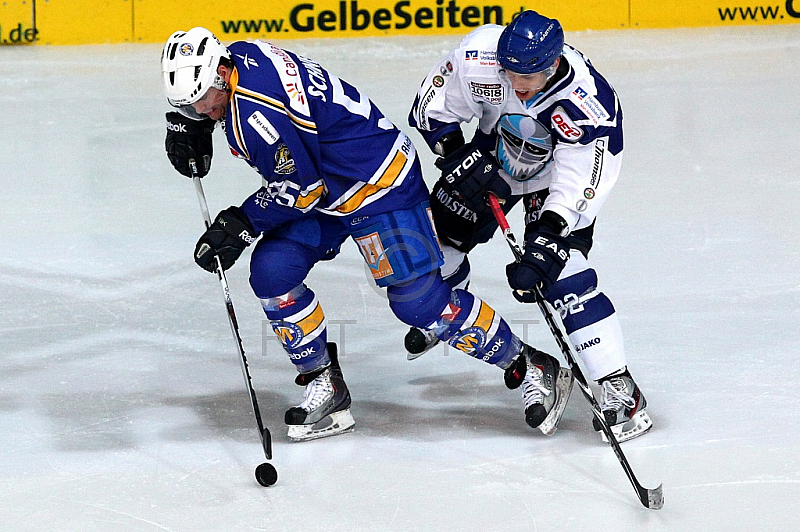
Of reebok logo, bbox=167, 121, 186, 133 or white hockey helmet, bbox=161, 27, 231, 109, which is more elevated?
white hockey helmet, bbox=161, 27, 231, 109

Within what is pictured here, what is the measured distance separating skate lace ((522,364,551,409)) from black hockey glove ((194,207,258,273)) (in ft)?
2.94

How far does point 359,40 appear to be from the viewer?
354 inches

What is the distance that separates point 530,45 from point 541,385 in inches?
38.9

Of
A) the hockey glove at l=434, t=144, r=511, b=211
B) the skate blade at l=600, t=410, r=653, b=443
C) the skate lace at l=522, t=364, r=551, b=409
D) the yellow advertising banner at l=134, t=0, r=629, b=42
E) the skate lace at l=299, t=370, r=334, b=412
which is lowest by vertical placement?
the yellow advertising banner at l=134, t=0, r=629, b=42

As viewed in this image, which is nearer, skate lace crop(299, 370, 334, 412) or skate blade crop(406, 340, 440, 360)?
skate lace crop(299, 370, 334, 412)

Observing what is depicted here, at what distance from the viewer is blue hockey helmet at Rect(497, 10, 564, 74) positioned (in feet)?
9.84

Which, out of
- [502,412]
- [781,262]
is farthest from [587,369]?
[781,262]

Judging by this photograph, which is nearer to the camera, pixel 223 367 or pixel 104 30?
pixel 223 367

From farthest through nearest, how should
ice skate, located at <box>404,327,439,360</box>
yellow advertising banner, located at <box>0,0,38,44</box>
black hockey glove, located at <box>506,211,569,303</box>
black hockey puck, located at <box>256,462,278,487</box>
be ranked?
yellow advertising banner, located at <box>0,0,38,44</box> → ice skate, located at <box>404,327,439,360</box> → black hockey glove, located at <box>506,211,569,303</box> → black hockey puck, located at <box>256,462,278,487</box>

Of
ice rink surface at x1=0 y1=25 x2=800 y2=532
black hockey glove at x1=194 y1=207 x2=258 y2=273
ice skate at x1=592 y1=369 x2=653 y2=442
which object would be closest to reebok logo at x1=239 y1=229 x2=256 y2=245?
black hockey glove at x1=194 y1=207 x2=258 y2=273

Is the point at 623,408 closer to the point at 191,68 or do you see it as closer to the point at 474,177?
the point at 474,177

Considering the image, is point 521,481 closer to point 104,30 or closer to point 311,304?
point 311,304

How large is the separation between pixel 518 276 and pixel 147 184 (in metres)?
3.00

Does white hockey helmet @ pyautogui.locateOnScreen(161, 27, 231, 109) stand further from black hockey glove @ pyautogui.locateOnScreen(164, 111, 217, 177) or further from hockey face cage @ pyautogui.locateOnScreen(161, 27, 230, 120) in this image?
black hockey glove @ pyautogui.locateOnScreen(164, 111, 217, 177)
